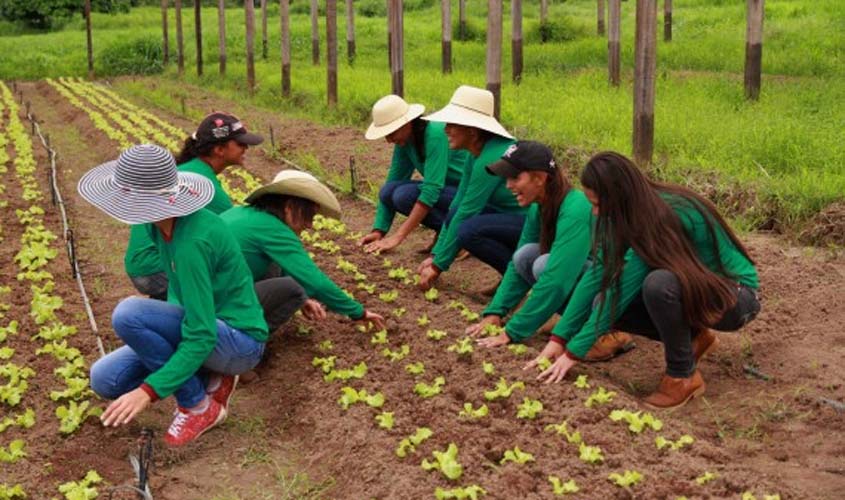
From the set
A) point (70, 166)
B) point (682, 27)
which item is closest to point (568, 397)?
point (70, 166)

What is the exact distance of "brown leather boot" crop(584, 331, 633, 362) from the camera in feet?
17.3

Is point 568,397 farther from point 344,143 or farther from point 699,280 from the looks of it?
point 344,143

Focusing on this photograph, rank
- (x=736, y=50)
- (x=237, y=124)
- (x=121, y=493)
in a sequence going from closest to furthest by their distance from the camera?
(x=121, y=493), (x=237, y=124), (x=736, y=50)

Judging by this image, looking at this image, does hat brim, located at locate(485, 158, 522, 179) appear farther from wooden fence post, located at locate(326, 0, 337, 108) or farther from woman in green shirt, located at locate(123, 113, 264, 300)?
wooden fence post, located at locate(326, 0, 337, 108)

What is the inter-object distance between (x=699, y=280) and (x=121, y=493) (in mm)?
2731

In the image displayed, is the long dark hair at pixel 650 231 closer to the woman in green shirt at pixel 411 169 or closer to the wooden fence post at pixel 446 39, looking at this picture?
the woman in green shirt at pixel 411 169

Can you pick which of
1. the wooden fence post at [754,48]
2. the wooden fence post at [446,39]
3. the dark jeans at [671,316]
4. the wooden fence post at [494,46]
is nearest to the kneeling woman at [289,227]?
the dark jeans at [671,316]

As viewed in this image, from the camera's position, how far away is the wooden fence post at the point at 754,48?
1071 cm

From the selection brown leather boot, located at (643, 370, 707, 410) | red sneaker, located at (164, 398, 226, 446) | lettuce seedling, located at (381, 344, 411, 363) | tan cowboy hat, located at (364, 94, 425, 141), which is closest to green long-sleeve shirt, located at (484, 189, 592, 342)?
lettuce seedling, located at (381, 344, 411, 363)

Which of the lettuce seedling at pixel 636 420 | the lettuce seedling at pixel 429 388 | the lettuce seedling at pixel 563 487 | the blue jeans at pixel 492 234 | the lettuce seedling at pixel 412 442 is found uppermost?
the blue jeans at pixel 492 234

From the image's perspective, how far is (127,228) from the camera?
353 inches

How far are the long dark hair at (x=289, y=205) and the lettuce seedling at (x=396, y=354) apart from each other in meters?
0.86

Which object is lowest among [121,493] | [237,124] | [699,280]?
[121,493]

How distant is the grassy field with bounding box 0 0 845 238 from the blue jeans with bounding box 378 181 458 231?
2.08 meters
